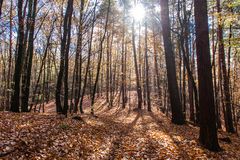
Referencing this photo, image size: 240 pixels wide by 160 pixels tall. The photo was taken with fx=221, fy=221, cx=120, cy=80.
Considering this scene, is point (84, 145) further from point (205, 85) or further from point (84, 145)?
point (205, 85)

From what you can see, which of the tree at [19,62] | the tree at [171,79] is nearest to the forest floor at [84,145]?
the tree at [171,79]

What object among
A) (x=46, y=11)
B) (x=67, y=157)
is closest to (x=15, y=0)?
(x=46, y=11)

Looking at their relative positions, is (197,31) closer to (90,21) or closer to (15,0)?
(90,21)

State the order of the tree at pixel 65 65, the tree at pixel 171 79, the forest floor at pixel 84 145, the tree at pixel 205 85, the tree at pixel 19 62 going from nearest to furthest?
the forest floor at pixel 84 145
the tree at pixel 205 85
the tree at pixel 19 62
the tree at pixel 171 79
the tree at pixel 65 65

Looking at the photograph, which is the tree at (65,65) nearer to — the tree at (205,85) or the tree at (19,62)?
the tree at (19,62)

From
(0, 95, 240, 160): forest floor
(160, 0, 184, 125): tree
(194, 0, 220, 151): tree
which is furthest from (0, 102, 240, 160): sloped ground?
(160, 0, 184, 125): tree

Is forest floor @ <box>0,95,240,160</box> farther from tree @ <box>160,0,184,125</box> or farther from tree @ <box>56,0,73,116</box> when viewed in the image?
tree @ <box>56,0,73,116</box>

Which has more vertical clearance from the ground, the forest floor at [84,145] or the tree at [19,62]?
the tree at [19,62]

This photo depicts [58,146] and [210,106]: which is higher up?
[210,106]

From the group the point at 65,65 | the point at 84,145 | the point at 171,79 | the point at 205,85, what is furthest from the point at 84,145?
the point at 65,65

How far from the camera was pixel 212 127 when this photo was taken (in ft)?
25.0

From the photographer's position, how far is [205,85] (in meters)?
7.68

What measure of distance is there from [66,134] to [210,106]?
5185 mm

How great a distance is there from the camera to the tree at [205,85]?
7.60m
